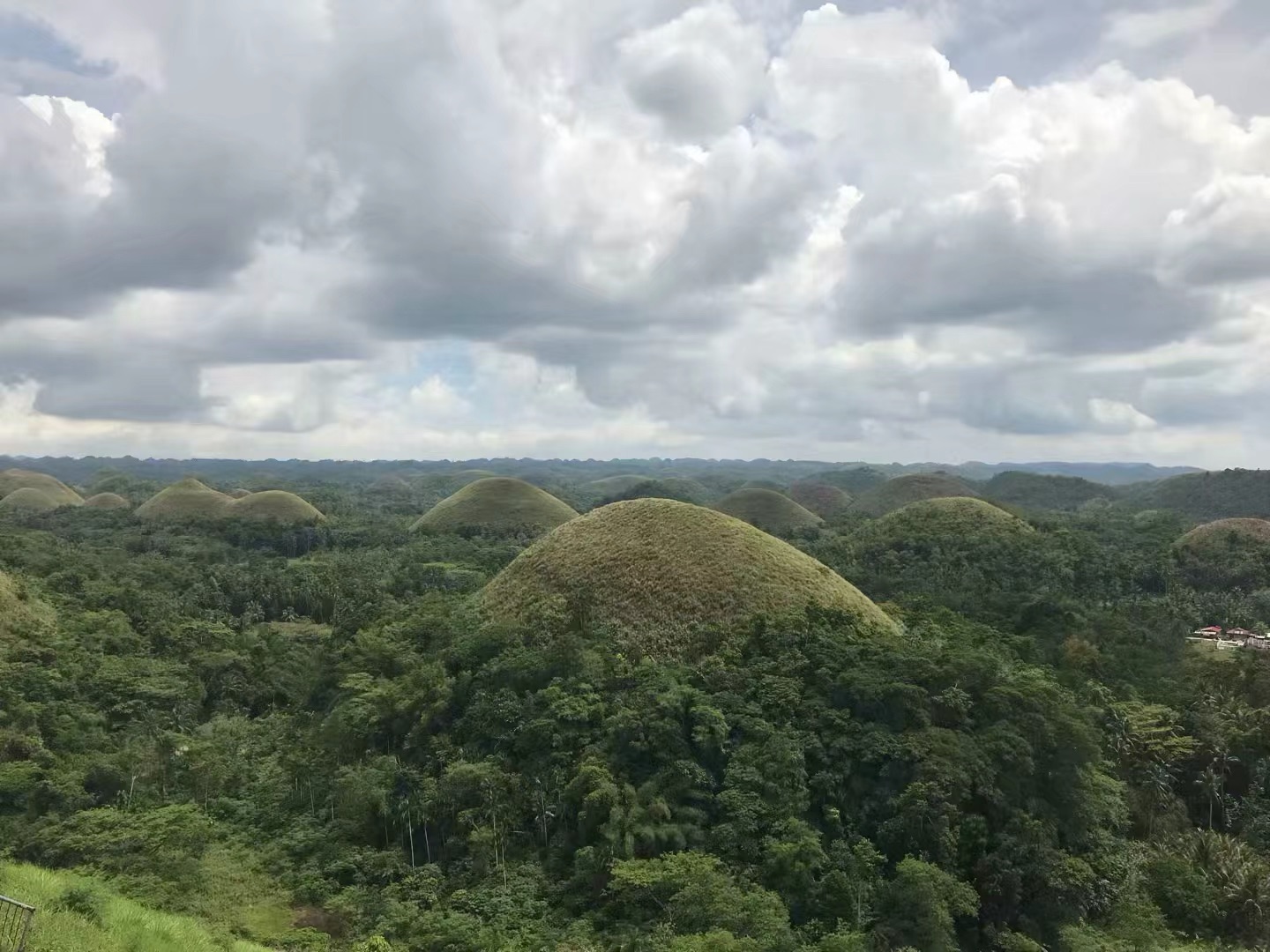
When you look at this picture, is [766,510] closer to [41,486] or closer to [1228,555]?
[1228,555]

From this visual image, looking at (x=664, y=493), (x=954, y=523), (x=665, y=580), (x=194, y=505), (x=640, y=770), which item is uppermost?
(x=665, y=580)

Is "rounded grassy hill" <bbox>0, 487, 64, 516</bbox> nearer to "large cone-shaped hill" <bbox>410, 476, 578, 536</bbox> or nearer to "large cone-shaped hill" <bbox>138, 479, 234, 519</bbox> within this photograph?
"large cone-shaped hill" <bbox>138, 479, 234, 519</bbox>

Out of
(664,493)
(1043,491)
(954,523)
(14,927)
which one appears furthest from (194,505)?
(1043,491)

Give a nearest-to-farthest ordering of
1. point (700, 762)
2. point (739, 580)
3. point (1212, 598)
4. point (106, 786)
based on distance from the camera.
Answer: point (700, 762)
point (106, 786)
point (739, 580)
point (1212, 598)

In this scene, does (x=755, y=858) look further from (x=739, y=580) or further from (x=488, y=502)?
(x=488, y=502)

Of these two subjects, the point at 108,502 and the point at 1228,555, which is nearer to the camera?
the point at 1228,555

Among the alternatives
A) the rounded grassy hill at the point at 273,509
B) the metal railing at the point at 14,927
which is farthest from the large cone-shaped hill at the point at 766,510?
the metal railing at the point at 14,927

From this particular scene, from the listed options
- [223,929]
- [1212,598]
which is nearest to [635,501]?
[223,929]
